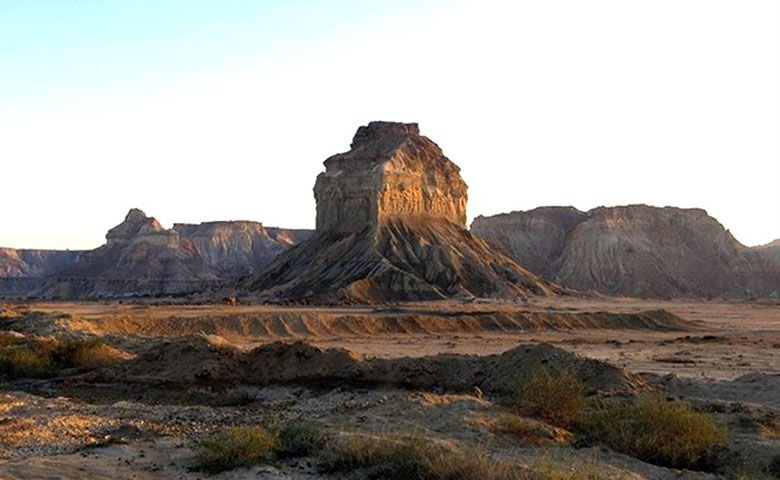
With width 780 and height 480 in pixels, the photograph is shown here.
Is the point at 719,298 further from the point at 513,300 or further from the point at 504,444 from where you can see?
the point at 504,444

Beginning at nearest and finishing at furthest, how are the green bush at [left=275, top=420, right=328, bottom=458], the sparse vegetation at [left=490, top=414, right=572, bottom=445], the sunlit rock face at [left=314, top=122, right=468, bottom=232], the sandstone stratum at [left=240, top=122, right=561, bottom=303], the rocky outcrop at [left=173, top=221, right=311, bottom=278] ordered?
the green bush at [left=275, top=420, right=328, bottom=458] < the sparse vegetation at [left=490, top=414, right=572, bottom=445] < the sandstone stratum at [left=240, top=122, right=561, bottom=303] < the sunlit rock face at [left=314, top=122, right=468, bottom=232] < the rocky outcrop at [left=173, top=221, right=311, bottom=278]

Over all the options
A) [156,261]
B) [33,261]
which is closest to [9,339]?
[156,261]

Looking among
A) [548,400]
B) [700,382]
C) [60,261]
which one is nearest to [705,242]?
[700,382]

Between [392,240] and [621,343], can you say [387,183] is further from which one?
[621,343]

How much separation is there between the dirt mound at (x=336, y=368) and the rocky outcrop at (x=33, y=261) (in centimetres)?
16647

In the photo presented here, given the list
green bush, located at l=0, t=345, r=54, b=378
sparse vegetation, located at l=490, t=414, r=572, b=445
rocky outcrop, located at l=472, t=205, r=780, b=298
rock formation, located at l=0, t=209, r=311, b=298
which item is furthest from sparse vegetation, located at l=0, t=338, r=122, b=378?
rocky outcrop, located at l=472, t=205, r=780, b=298

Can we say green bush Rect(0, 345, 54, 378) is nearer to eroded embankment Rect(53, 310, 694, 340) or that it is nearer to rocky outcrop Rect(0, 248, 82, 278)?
eroded embankment Rect(53, 310, 694, 340)

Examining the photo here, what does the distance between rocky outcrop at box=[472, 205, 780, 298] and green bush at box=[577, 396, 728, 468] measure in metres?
99.0

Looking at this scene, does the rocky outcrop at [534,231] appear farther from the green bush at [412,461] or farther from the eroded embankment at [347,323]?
the green bush at [412,461]

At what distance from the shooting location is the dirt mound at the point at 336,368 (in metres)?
20.7

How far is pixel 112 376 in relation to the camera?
2330 centimetres

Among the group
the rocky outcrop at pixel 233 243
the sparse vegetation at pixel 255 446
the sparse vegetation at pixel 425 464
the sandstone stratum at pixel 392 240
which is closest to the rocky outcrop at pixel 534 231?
the sandstone stratum at pixel 392 240

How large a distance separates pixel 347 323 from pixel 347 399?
2554cm

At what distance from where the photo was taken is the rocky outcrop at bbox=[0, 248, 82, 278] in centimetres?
17820
